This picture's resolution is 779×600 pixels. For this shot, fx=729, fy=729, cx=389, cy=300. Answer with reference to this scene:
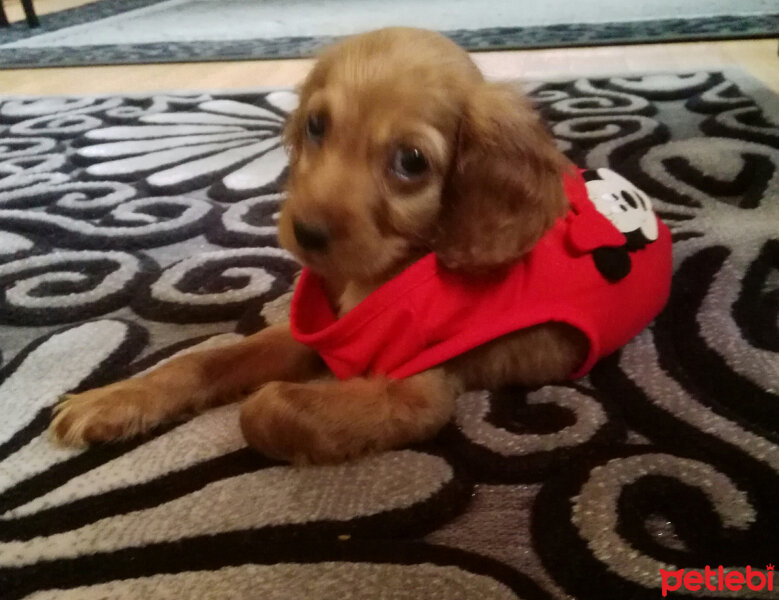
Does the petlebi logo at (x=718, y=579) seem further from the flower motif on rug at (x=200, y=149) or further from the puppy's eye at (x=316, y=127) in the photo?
the flower motif on rug at (x=200, y=149)

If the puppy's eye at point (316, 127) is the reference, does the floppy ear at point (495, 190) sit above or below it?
below

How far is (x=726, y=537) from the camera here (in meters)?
0.76

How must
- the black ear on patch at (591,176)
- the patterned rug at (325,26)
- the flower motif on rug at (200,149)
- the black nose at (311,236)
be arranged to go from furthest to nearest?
the patterned rug at (325,26)
the flower motif on rug at (200,149)
the black ear on patch at (591,176)
the black nose at (311,236)

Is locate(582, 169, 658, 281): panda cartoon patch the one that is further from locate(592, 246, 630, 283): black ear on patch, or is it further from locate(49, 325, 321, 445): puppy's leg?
locate(49, 325, 321, 445): puppy's leg

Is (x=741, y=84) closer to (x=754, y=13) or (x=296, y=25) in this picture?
(x=754, y=13)

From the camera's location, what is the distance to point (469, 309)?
94cm

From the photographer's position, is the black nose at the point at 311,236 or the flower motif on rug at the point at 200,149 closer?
the black nose at the point at 311,236

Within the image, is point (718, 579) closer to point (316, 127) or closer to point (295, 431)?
point (295, 431)

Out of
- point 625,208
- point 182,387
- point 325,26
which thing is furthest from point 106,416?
point 325,26

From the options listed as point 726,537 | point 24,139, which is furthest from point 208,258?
point 24,139

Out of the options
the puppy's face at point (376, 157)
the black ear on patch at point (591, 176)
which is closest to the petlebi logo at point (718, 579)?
the puppy's face at point (376, 157)

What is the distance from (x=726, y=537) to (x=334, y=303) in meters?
0.59

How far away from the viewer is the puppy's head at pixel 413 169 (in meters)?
0.87

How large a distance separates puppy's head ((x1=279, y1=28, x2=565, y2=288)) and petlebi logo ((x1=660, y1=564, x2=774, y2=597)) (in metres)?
0.40
